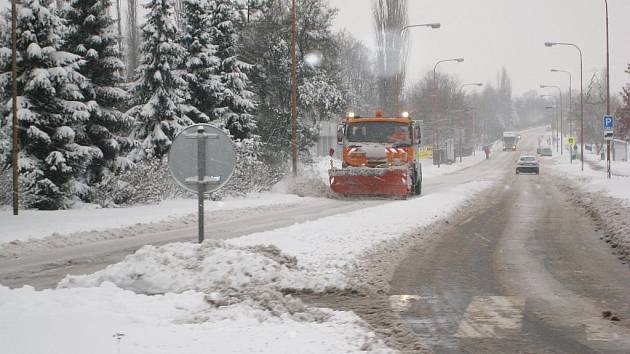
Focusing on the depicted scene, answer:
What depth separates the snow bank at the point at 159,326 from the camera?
15.8 ft

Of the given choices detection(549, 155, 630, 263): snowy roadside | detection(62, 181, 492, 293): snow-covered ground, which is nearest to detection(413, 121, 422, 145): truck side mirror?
detection(549, 155, 630, 263): snowy roadside

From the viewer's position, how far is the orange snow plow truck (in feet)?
76.4

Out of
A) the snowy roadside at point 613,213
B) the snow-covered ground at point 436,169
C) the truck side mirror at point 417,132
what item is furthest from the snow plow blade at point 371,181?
the snow-covered ground at point 436,169

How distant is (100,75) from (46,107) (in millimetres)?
2706

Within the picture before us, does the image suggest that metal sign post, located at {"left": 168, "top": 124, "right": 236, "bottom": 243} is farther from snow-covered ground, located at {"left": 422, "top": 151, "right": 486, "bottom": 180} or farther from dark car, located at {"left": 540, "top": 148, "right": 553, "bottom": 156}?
dark car, located at {"left": 540, "top": 148, "right": 553, "bottom": 156}

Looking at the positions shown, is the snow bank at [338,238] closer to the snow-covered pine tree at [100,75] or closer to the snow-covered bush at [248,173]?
the snow-covered bush at [248,173]

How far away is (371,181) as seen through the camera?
23.5 meters

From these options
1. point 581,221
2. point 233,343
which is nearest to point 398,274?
point 233,343

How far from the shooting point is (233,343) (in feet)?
16.6

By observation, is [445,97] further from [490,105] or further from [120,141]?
[490,105]

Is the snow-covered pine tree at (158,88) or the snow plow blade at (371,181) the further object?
the snow plow blade at (371,181)

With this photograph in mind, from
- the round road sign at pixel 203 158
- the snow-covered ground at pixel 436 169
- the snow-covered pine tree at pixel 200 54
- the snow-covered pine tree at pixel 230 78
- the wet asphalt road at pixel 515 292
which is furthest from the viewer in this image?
the snow-covered ground at pixel 436 169

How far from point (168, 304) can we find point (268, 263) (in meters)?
2.05

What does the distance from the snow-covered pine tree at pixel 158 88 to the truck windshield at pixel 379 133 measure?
6.01 meters
